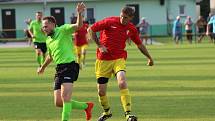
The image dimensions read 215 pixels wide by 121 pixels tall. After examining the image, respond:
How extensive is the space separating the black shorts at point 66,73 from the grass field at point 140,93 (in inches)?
54.5

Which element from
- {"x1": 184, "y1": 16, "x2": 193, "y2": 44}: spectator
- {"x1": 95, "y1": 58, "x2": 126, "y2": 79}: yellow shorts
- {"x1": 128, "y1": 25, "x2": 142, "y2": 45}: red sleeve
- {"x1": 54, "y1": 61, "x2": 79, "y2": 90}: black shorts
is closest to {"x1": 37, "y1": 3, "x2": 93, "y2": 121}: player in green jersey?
{"x1": 54, "y1": 61, "x2": 79, "y2": 90}: black shorts

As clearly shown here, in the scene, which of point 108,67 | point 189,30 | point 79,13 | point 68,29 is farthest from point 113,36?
point 189,30

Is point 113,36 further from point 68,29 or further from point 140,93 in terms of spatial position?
point 140,93

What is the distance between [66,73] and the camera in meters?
11.0

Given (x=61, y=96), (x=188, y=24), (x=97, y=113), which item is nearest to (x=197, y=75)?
(x=97, y=113)

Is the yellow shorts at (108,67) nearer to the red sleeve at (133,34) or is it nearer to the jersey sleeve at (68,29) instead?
the red sleeve at (133,34)

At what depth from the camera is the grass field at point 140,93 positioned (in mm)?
12664

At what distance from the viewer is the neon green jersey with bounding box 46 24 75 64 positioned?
11062 millimetres

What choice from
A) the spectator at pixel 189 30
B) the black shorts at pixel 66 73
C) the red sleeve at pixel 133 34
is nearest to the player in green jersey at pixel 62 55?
the black shorts at pixel 66 73

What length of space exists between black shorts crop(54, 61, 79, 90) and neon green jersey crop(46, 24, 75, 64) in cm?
8

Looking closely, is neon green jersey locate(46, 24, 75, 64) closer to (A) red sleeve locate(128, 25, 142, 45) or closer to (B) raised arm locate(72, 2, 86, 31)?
(B) raised arm locate(72, 2, 86, 31)

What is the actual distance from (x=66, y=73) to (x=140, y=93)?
5.42 metres

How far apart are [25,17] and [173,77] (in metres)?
44.7

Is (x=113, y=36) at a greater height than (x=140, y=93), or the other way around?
(x=113, y=36)
